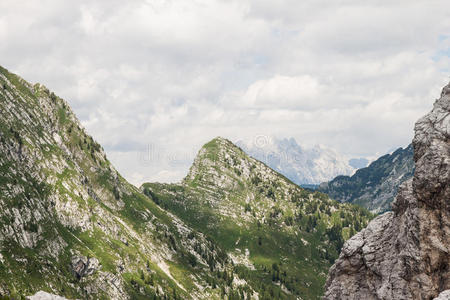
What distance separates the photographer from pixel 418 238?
Result: 118 feet

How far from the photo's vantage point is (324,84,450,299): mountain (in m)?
35.2

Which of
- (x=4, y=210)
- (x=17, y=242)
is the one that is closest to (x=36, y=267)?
(x=17, y=242)

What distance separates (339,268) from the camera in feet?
150

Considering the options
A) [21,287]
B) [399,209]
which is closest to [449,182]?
[399,209]

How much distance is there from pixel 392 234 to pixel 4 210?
188979 mm

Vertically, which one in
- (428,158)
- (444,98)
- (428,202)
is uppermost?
(444,98)

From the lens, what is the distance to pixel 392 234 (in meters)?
41.6

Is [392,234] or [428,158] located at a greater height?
[428,158]

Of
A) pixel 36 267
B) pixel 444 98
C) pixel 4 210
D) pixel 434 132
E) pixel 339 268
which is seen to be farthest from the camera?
pixel 4 210

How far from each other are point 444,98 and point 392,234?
46.5ft

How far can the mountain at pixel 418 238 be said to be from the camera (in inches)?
1388

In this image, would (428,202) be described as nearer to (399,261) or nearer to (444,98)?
(399,261)

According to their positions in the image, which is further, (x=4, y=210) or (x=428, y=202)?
(x=4, y=210)

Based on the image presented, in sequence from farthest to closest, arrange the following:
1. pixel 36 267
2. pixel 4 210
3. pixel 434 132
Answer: pixel 4 210 → pixel 36 267 → pixel 434 132
